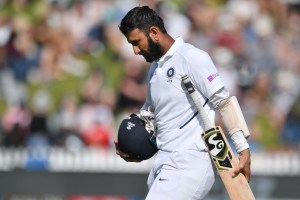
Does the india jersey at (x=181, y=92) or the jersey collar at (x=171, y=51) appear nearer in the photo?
the india jersey at (x=181, y=92)

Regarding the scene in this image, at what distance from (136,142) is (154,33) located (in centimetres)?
71

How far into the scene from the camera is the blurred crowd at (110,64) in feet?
33.6

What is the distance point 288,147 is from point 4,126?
3.48 meters

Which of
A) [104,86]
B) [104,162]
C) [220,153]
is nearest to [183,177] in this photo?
[220,153]

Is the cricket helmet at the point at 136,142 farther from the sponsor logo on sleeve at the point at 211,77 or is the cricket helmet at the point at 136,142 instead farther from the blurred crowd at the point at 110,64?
the blurred crowd at the point at 110,64

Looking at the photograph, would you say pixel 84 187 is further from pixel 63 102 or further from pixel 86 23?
pixel 86 23

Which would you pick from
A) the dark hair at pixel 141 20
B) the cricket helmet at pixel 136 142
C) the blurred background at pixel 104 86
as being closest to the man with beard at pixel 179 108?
the dark hair at pixel 141 20

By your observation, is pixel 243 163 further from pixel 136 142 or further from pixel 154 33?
pixel 154 33

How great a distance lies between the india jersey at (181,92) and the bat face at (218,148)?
0.26 feet

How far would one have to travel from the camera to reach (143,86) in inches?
410

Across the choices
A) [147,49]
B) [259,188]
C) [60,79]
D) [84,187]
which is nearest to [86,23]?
[60,79]

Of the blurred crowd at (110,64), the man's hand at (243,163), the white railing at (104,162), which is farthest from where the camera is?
the blurred crowd at (110,64)

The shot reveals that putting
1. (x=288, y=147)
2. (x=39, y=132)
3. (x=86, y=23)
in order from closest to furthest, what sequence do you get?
(x=288, y=147) → (x=39, y=132) → (x=86, y=23)

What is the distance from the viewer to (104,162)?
30.6 ft
